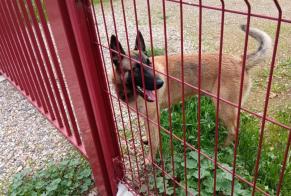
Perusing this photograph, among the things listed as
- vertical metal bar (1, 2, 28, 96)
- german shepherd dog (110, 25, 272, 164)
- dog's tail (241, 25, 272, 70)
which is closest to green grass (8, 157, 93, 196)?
german shepherd dog (110, 25, 272, 164)

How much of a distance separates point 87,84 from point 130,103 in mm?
978

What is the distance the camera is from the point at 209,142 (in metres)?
2.94

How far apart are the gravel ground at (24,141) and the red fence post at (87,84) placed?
0.91 metres

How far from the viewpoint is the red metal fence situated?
1.58 metres

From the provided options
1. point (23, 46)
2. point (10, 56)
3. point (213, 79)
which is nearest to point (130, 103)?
point (213, 79)

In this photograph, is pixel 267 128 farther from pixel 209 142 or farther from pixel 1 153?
pixel 1 153

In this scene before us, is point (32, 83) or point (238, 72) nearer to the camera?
point (238, 72)

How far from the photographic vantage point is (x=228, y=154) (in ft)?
9.07

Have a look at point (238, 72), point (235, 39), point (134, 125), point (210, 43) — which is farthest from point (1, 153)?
point (235, 39)

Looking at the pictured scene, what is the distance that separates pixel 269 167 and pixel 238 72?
854mm

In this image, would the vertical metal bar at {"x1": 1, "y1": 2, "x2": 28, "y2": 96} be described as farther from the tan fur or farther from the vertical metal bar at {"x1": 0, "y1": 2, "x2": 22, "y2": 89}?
the tan fur

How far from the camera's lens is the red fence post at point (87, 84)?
6.01 ft

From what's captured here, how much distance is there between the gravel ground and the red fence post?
914mm

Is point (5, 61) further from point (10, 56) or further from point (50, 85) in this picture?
point (50, 85)
